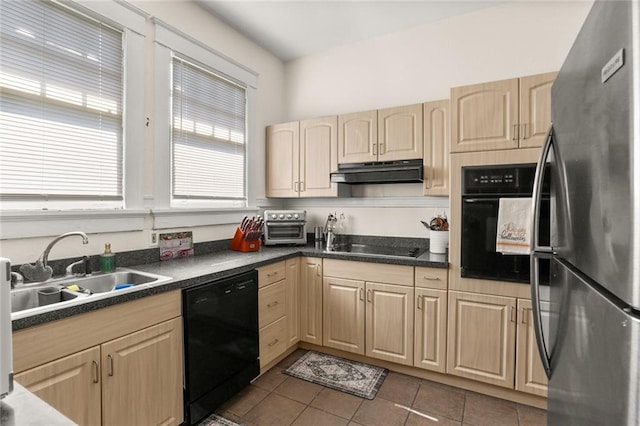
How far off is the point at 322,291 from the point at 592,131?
90.0 inches

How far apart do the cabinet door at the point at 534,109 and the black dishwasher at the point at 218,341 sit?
2050 mm

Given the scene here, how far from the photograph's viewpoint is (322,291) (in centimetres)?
275

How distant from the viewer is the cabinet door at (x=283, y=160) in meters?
3.26

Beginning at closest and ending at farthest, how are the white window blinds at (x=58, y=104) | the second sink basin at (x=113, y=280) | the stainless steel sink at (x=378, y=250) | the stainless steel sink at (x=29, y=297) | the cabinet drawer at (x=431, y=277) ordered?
1. the stainless steel sink at (x=29, y=297)
2. the white window blinds at (x=58, y=104)
3. the second sink basin at (x=113, y=280)
4. the cabinet drawer at (x=431, y=277)
5. the stainless steel sink at (x=378, y=250)

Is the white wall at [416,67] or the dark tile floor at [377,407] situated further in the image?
the white wall at [416,67]

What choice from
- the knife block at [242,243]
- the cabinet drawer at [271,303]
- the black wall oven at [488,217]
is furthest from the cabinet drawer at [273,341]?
the black wall oven at [488,217]

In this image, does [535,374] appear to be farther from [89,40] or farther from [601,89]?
[89,40]

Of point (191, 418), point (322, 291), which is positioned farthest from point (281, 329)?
point (191, 418)

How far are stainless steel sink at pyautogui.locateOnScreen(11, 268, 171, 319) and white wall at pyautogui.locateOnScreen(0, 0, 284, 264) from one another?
186 millimetres

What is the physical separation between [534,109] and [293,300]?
2.26 meters

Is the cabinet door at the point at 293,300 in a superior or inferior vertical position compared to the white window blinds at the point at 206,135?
inferior

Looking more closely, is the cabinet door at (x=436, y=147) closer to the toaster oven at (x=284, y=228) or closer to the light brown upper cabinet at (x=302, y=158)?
the light brown upper cabinet at (x=302, y=158)

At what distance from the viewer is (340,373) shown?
2.50 m

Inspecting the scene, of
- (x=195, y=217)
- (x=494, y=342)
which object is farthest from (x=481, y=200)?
(x=195, y=217)
